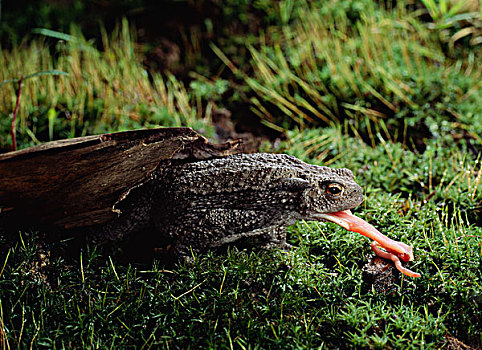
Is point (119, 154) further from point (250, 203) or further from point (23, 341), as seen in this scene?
point (23, 341)

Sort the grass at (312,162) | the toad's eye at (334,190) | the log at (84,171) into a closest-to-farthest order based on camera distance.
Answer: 1. the grass at (312,162)
2. the toad's eye at (334,190)
3. the log at (84,171)

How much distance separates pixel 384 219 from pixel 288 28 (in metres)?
3.28

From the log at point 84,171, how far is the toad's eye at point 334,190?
829 mm

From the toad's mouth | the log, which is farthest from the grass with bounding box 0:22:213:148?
the toad's mouth

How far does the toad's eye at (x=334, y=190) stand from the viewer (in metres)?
2.60

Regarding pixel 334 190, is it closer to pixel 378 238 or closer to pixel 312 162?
pixel 378 238

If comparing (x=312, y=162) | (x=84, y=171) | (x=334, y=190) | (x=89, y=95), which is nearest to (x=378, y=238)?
(x=334, y=190)

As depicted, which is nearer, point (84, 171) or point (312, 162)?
point (84, 171)

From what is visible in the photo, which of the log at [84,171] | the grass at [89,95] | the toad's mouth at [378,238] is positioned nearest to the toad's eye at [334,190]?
the toad's mouth at [378,238]

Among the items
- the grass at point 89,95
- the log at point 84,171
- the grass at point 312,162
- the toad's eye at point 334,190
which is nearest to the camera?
the grass at point 312,162

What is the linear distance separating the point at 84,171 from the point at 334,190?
145 centimetres

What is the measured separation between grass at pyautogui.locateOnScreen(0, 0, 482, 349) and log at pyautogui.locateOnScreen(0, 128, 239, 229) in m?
0.24

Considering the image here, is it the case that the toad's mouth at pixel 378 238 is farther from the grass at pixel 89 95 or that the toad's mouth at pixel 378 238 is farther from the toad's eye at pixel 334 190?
the grass at pixel 89 95

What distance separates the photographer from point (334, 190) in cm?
261
